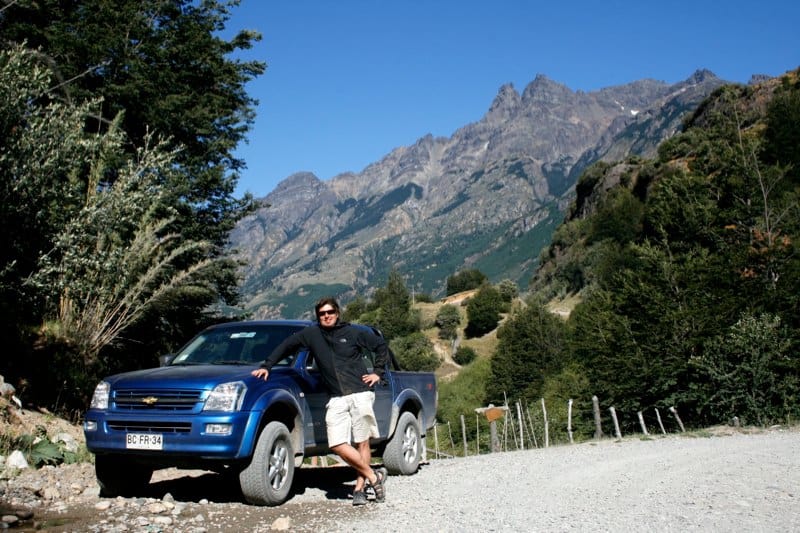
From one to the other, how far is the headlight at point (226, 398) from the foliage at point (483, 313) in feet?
340

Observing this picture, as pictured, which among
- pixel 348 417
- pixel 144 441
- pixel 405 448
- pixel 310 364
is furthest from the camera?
pixel 405 448

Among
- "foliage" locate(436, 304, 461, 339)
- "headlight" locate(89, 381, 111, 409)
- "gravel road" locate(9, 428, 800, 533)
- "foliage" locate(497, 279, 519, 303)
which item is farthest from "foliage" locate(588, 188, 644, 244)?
"headlight" locate(89, 381, 111, 409)

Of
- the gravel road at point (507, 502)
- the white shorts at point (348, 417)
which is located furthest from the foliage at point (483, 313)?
the white shorts at point (348, 417)

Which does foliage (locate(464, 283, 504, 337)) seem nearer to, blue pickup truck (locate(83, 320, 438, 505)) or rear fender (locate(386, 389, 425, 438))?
rear fender (locate(386, 389, 425, 438))

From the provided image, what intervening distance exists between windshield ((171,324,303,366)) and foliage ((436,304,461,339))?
102 m

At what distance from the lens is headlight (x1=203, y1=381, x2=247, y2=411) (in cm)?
618

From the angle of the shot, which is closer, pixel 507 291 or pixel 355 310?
pixel 507 291

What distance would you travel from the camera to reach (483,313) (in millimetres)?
108812

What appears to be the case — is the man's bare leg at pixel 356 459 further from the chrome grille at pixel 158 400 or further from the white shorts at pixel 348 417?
the chrome grille at pixel 158 400

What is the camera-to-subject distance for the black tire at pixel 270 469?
249 inches

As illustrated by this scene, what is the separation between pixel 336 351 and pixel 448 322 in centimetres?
10662

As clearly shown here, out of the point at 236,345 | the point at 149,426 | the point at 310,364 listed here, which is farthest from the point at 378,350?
the point at 149,426

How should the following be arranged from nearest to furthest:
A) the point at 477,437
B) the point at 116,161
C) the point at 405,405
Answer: the point at 405,405, the point at 116,161, the point at 477,437

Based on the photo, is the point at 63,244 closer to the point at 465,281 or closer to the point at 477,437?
the point at 477,437
